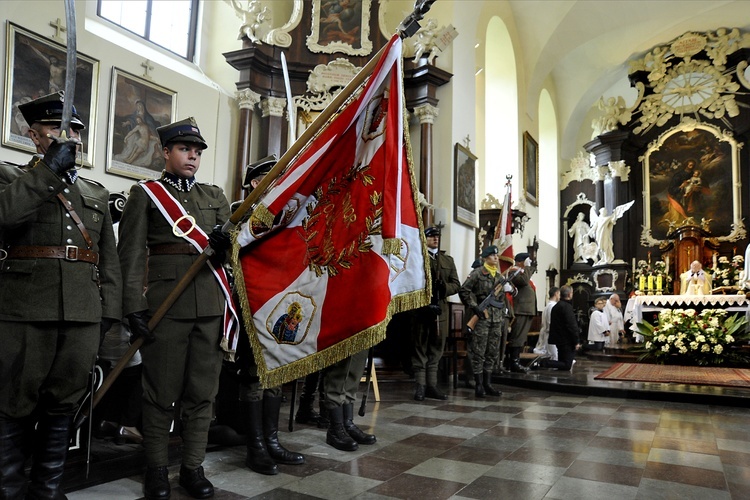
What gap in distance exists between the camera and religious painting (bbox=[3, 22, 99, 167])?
19.0ft

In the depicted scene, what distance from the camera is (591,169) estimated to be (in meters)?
18.2

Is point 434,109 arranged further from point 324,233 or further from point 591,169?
point 591,169

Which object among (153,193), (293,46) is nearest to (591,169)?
(293,46)

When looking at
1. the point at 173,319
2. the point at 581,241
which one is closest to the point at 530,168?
the point at 581,241

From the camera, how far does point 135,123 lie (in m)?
7.22

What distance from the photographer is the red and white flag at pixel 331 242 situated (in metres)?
3.11

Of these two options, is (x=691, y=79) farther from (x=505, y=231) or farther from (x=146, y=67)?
(x=146, y=67)

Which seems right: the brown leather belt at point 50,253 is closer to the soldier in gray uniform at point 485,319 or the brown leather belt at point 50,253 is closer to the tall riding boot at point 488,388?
the soldier in gray uniform at point 485,319

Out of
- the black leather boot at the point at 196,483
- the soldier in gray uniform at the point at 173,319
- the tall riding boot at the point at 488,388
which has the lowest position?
the tall riding boot at the point at 488,388

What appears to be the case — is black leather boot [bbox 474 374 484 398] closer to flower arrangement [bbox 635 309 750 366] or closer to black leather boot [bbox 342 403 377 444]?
black leather boot [bbox 342 403 377 444]

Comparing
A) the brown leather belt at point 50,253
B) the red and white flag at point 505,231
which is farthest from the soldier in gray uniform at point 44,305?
the red and white flag at point 505,231

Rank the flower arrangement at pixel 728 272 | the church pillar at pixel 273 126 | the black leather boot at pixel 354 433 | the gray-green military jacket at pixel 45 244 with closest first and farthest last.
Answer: the gray-green military jacket at pixel 45 244, the black leather boot at pixel 354 433, the church pillar at pixel 273 126, the flower arrangement at pixel 728 272

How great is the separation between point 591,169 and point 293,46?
12.4m

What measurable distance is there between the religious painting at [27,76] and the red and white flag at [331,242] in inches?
159
